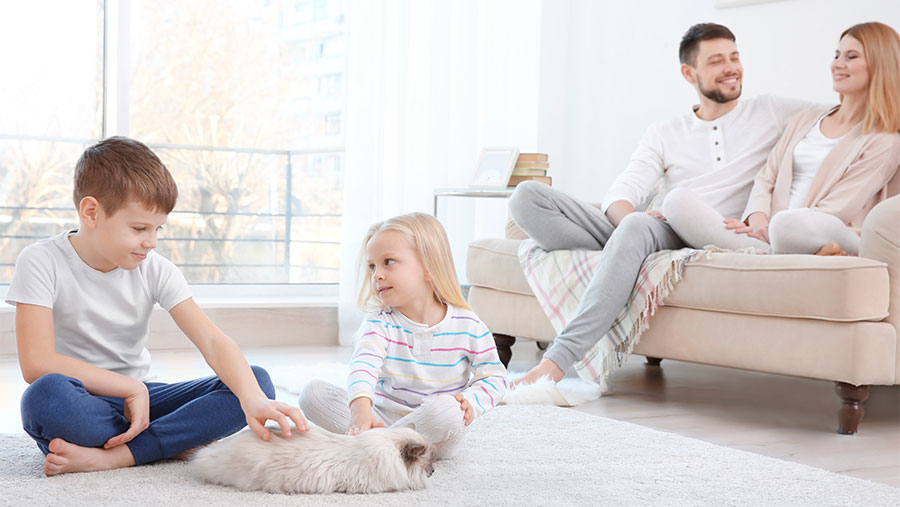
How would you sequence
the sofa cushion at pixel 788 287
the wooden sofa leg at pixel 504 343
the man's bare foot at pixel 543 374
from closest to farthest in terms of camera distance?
the sofa cushion at pixel 788 287, the man's bare foot at pixel 543 374, the wooden sofa leg at pixel 504 343

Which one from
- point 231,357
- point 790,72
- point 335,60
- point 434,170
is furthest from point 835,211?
point 335,60

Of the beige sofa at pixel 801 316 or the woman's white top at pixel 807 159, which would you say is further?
the woman's white top at pixel 807 159

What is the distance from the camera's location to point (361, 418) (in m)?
1.43

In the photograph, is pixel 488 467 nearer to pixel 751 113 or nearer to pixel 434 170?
pixel 751 113

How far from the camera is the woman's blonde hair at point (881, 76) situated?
238 cm

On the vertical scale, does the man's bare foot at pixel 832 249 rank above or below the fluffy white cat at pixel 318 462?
above

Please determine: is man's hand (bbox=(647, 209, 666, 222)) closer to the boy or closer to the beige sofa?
the beige sofa

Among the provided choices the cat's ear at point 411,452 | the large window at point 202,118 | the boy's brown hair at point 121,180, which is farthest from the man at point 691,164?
the large window at point 202,118

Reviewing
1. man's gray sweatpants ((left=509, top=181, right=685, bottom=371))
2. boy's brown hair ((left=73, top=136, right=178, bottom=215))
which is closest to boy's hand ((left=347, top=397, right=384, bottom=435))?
boy's brown hair ((left=73, top=136, right=178, bottom=215))

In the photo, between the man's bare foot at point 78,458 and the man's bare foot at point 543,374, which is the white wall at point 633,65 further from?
the man's bare foot at point 78,458

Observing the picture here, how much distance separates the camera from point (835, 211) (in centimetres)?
235

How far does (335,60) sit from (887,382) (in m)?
2.74

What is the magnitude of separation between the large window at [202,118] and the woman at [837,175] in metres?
2.04

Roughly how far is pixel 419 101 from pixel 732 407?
1.97 m
